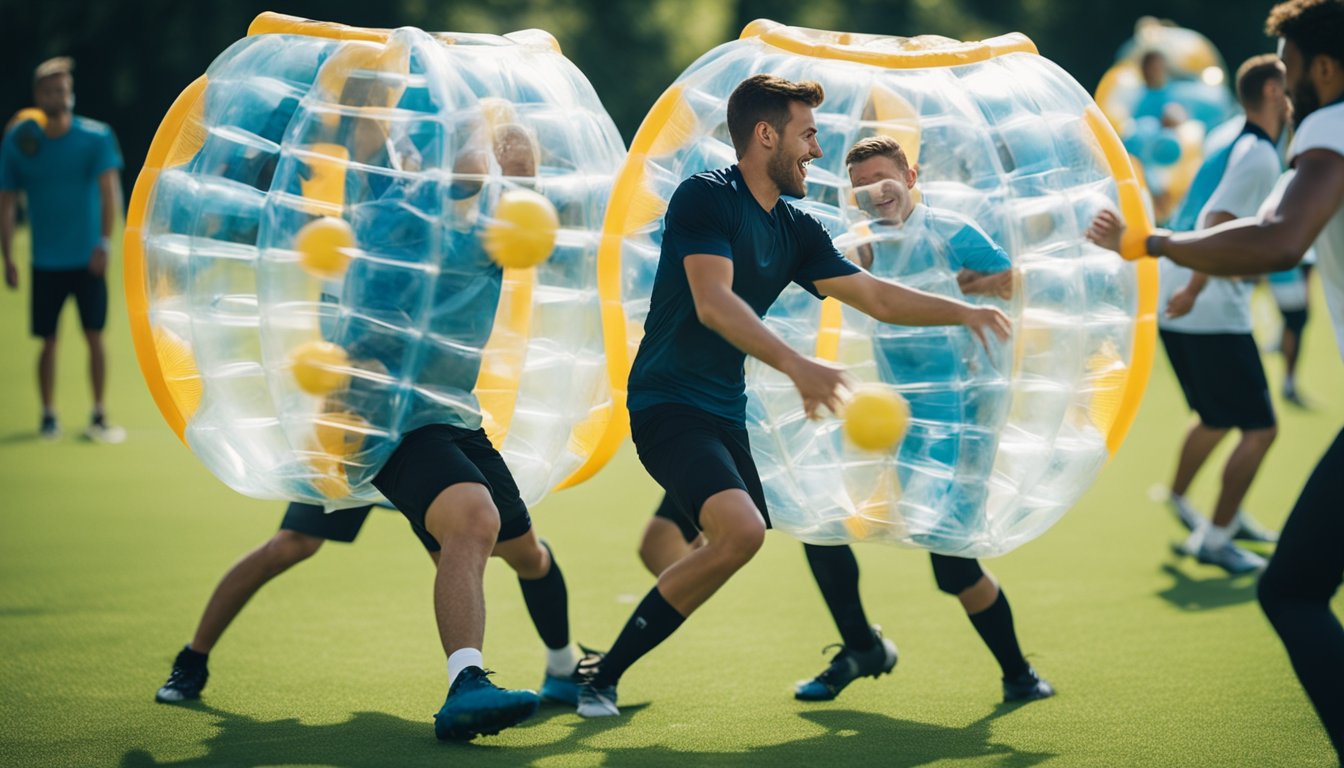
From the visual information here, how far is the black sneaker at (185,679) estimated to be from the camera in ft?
16.1

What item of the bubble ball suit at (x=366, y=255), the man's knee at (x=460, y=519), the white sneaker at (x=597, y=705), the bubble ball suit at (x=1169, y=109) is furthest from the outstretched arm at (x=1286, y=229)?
the bubble ball suit at (x=1169, y=109)

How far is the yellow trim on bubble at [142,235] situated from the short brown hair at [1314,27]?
3195 millimetres

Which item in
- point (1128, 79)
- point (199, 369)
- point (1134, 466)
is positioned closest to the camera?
point (199, 369)

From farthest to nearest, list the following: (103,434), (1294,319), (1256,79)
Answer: (1294,319)
(103,434)
(1256,79)

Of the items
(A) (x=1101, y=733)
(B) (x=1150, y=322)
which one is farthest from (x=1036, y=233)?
(A) (x=1101, y=733)

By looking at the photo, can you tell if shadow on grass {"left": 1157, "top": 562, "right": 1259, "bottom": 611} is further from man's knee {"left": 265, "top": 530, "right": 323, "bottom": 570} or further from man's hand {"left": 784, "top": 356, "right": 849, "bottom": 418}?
man's knee {"left": 265, "top": 530, "right": 323, "bottom": 570}

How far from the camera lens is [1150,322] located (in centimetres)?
471

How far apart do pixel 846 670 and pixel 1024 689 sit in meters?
0.61

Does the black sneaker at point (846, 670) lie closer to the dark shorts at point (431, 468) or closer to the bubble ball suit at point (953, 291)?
the bubble ball suit at point (953, 291)

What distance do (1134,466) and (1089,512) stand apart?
1.44 meters

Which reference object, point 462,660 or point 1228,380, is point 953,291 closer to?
point 462,660

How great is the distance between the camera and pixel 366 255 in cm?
419

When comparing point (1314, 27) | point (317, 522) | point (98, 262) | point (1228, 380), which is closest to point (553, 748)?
point (317, 522)

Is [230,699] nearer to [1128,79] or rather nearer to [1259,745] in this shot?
[1259,745]
